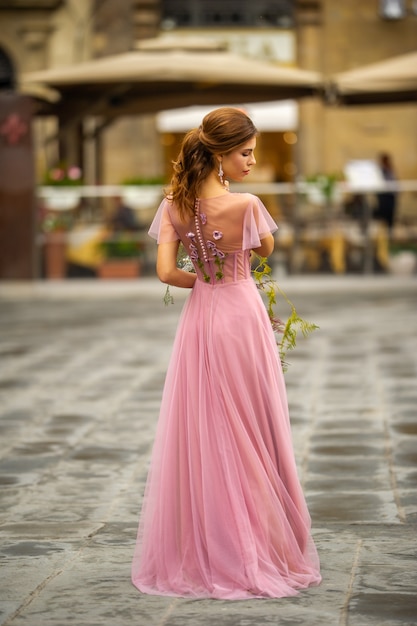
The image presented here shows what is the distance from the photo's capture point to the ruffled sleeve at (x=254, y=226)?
17.1 ft

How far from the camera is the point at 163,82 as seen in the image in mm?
20609

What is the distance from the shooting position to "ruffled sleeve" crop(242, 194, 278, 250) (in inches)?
205

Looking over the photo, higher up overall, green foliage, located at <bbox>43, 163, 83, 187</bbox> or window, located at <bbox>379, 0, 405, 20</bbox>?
window, located at <bbox>379, 0, 405, 20</bbox>

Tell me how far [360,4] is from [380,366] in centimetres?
1854

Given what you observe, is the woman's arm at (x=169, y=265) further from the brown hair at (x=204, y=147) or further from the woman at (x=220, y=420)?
the brown hair at (x=204, y=147)

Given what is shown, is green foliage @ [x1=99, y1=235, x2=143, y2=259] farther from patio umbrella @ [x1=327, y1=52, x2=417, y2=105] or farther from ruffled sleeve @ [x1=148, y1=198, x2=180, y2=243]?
ruffled sleeve @ [x1=148, y1=198, x2=180, y2=243]

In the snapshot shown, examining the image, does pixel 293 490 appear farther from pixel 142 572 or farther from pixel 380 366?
pixel 380 366

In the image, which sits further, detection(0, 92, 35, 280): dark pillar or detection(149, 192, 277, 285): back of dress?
detection(0, 92, 35, 280): dark pillar

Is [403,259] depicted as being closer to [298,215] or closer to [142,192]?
[298,215]

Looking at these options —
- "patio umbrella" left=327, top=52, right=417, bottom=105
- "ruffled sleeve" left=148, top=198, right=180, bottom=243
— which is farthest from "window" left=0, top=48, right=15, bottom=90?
"ruffled sleeve" left=148, top=198, right=180, bottom=243

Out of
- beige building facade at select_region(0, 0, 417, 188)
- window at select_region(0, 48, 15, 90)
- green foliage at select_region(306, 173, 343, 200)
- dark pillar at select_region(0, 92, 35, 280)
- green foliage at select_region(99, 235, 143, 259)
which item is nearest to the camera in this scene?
green foliage at select_region(99, 235, 143, 259)

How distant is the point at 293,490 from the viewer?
5281mm

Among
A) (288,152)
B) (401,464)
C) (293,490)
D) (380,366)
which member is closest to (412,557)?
(293,490)

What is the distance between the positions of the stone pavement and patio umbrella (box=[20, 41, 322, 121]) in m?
4.65
